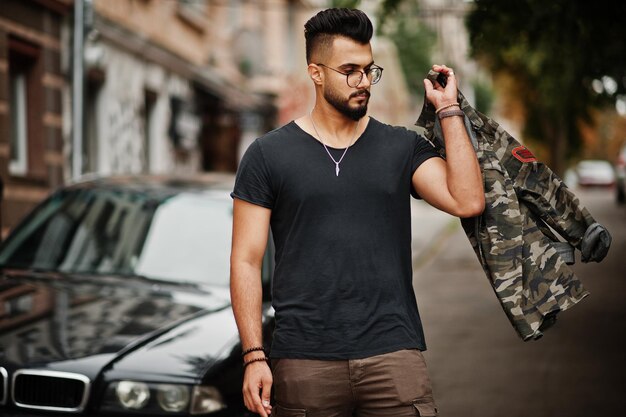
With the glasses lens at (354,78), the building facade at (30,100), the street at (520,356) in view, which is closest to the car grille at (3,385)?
the glasses lens at (354,78)

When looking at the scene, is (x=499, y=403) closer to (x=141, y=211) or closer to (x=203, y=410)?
(x=141, y=211)

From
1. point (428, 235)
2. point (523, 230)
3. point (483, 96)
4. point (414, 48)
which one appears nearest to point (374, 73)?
point (523, 230)

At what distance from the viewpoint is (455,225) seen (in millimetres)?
26203

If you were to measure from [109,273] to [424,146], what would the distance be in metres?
2.75

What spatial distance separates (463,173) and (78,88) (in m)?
8.86

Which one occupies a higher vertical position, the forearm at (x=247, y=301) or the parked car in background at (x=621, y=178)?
the forearm at (x=247, y=301)

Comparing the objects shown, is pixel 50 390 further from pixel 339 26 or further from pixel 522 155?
pixel 522 155

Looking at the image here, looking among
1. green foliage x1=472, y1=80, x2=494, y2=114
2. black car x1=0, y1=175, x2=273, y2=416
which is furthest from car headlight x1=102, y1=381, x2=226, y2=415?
green foliage x1=472, y1=80, x2=494, y2=114

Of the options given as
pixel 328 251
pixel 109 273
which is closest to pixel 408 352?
pixel 328 251

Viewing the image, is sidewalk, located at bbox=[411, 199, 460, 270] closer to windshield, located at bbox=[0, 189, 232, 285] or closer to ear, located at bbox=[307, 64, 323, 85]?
windshield, located at bbox=[0, 189, 232, 285]

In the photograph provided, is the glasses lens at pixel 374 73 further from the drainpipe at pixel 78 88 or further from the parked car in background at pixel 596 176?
the parked car in background at pixel 596 176

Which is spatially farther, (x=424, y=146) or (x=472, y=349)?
(x=472, y=349)

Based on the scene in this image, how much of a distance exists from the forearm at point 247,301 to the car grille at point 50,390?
1189 millimetres

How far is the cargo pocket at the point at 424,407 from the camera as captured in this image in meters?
3.16
